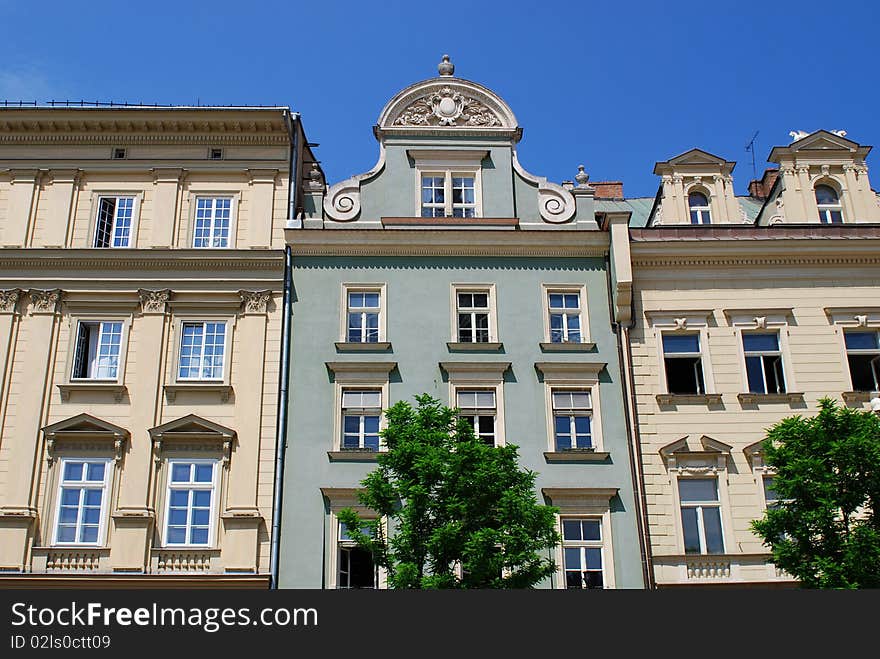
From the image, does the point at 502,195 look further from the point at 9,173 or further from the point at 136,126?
the point at 9,173

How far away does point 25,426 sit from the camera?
990 inches

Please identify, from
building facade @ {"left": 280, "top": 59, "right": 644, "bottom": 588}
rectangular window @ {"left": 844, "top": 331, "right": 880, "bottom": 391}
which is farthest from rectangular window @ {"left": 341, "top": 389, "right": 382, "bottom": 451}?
rectangular window @ {"left": 844, "top": 331, "right": 880, "bottom": 391}

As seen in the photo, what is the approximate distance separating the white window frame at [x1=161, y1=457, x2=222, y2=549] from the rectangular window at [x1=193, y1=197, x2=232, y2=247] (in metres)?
5.90

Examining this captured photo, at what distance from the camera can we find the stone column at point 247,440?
78.5 feet

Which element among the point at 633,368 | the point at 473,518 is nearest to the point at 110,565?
the point at 473,518

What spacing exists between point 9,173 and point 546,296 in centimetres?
1475

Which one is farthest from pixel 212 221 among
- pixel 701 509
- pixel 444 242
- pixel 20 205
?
pixel 701 509

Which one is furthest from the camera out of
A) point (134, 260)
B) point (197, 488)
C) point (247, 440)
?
point (134, 260)

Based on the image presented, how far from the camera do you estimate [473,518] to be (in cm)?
2045

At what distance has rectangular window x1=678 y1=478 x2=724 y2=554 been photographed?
24547 mm

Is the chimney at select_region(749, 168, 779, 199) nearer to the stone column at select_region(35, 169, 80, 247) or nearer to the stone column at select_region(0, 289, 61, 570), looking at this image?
the stone column at select_region(35, 169, 80, 247)

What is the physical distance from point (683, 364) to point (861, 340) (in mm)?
4648

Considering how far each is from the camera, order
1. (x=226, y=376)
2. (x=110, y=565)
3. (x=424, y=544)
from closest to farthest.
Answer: (x=424, y=544), (x=110, y=565), (x=226, y=376)

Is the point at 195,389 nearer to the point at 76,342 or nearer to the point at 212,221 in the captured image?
the point at 76,342
